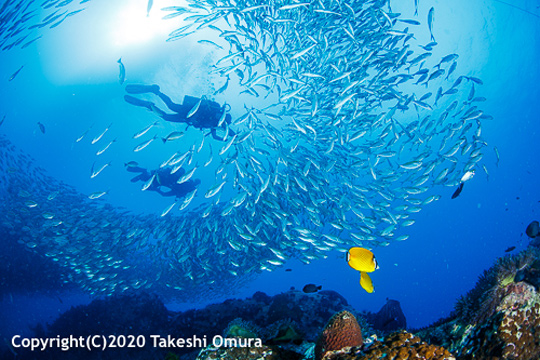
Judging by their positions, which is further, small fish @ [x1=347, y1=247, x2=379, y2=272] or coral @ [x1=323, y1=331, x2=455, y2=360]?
small fish @ [x1=347, y1=247, x2=379, y2=272]

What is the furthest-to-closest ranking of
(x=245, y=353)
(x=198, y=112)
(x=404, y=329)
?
1. (x=198, y=112)
2. (x=404, y=329)
3. (x=245, y=353)

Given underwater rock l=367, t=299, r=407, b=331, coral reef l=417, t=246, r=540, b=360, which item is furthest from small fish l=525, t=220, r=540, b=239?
underwater rock l=367, t=299, r=407, b=331

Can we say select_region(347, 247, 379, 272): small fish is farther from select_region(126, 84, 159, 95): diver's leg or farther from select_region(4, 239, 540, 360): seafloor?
select_region(126, 84, 159, 95): diver's leg

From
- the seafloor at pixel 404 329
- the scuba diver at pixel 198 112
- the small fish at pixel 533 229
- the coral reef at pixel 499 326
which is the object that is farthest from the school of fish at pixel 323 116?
the coral reef at pixel 499 326

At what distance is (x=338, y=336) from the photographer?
282 cm

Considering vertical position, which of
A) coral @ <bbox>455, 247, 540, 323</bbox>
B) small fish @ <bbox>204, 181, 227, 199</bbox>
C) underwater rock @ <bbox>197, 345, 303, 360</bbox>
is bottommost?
underwater rock @ <bbox>197, 345, 303, 360</bbox>

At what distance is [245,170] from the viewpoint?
8266 mm

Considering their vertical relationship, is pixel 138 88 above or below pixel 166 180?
above

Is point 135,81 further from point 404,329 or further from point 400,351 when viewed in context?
point 400,351

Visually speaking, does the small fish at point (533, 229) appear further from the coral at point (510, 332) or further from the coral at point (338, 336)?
the coral at point (338, 336)

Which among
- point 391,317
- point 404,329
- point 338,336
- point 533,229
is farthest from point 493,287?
point 391,317

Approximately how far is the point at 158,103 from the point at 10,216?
1659 centimetres

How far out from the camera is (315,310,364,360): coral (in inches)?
110

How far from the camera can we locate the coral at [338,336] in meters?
2.80
